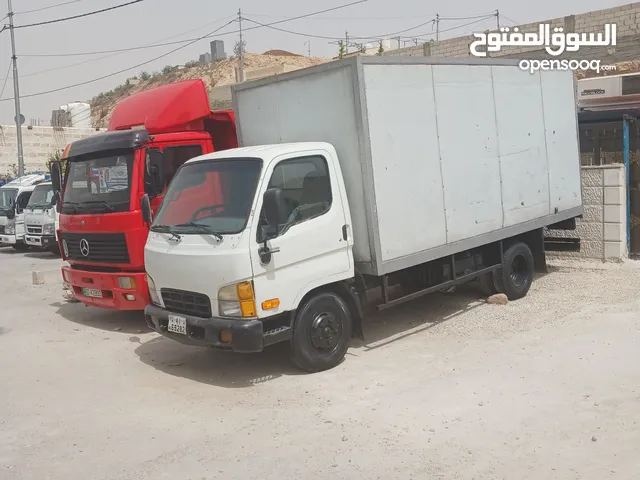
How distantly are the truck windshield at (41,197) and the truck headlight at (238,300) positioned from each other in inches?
471

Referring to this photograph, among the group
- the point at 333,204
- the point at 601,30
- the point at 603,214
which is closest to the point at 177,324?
the point at 333,204

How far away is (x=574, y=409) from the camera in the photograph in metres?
4.84

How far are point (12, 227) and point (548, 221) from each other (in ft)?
46.9

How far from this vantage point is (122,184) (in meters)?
7.75

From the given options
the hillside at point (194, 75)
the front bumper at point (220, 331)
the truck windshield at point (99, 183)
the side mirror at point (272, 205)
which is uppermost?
the hillside at point (194, 75)

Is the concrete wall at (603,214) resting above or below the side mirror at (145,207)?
below

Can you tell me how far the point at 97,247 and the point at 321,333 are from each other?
3469 millimetres

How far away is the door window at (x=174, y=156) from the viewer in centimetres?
794

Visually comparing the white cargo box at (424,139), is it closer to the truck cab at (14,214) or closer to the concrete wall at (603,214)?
the concrete wall at (603,214)

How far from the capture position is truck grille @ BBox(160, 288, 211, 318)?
573cm

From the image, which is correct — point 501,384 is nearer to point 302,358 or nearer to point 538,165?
point 302,358

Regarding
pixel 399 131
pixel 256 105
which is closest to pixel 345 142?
pixel 399 131

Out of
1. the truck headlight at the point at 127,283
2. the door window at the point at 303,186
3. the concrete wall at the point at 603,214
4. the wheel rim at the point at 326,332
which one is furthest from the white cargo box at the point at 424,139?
the truck headlight at the point at 127,283

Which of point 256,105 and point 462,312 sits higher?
point 256,105
